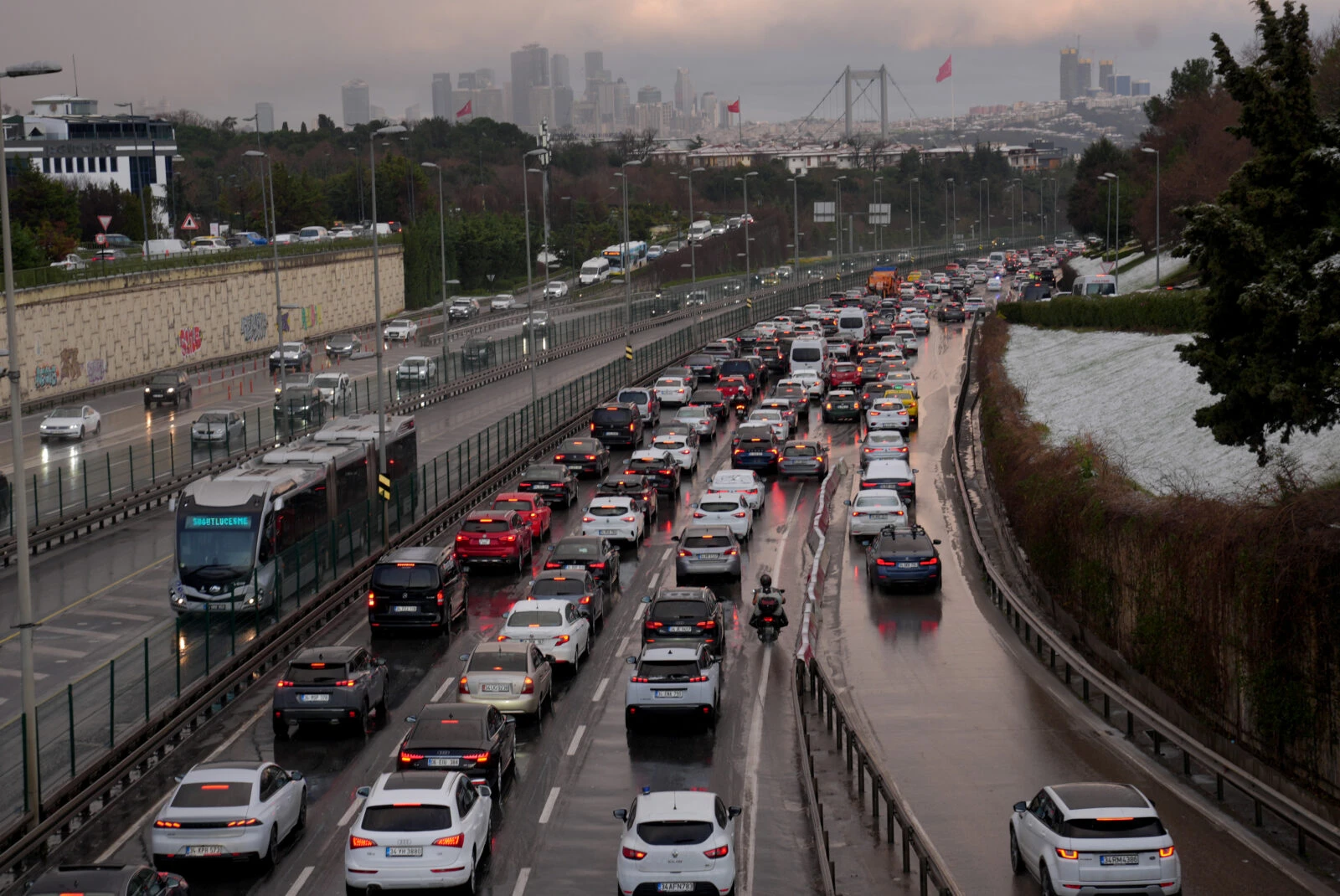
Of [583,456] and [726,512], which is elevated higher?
[583,456]

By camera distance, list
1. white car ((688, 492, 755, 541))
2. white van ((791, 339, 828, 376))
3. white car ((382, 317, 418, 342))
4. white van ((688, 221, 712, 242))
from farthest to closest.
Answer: white van ((688, 221, 712, 242)) → white car ((382, 317, 418, 342)) → white van ((791, 339, 828, 376)) → white car ((688, 492, 755, 541))

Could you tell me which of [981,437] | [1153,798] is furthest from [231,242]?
[1153,798]

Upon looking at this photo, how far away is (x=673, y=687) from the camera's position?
24438 millimetres

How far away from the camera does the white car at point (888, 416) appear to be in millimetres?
57625

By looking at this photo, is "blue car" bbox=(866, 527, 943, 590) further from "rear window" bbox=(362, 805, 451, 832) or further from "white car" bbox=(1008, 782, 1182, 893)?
"rear window" bbox=(362, 805, 451, 832)

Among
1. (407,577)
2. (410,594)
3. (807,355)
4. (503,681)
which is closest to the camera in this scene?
(503,681)

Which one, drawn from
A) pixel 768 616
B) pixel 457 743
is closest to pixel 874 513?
pixel 768 616

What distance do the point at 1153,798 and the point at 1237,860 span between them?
8.35ft

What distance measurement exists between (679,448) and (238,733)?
2785cm

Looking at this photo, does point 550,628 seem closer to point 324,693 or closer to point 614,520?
point 324,693

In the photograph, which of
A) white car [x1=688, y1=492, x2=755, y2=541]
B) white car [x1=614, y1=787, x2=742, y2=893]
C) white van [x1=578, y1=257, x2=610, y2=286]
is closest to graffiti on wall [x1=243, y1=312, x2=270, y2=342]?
white van [x1=578, y1=257, x2=610, y2=286]

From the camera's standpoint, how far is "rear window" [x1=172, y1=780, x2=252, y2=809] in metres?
18.3

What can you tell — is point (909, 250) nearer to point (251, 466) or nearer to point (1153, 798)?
point (251, 466)

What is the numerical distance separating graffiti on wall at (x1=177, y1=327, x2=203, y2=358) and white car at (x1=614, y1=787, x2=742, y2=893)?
74.4m
